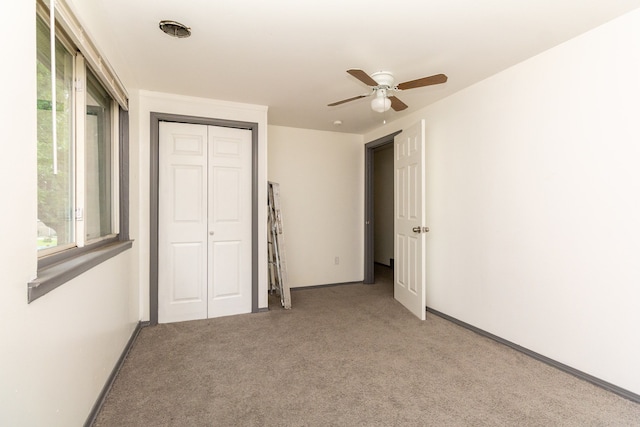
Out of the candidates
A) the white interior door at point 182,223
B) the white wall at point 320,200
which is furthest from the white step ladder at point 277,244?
the white interior door at point 182,223

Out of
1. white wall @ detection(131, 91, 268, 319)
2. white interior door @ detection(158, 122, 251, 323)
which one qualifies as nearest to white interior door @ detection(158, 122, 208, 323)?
white interior door @ detection(158, 122, 251, 323)

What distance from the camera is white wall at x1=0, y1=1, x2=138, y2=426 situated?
99 centimetres

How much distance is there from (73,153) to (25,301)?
1.04m

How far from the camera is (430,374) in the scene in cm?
Result: 225

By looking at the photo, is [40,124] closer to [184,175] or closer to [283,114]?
[184,175]

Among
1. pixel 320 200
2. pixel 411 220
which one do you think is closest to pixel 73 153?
pixel 411 220

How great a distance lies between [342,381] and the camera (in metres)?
2.16

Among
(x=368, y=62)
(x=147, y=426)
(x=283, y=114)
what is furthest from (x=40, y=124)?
(x=283, y=114)

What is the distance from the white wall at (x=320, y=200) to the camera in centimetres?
457

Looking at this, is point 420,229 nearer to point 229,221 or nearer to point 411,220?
point 411,220

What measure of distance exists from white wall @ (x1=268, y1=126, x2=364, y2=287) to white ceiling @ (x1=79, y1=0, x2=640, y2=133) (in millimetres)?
1429

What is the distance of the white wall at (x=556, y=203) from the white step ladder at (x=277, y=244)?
183cm

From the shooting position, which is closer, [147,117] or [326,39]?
[326,39]

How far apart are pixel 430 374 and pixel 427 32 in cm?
234
